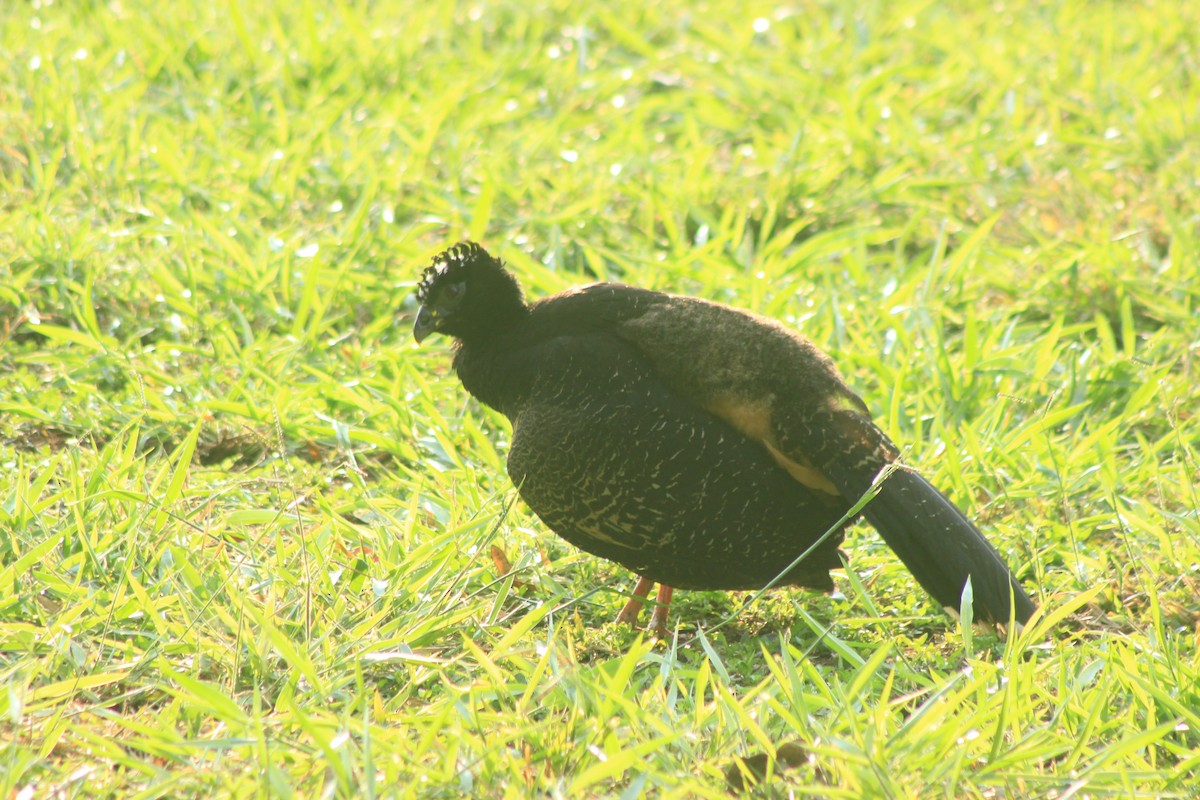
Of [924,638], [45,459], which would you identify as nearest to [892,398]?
[924,638]

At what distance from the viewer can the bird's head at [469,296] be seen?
4.21 m

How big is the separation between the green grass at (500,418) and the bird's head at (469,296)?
21.7 inches

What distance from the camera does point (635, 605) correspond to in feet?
13.6

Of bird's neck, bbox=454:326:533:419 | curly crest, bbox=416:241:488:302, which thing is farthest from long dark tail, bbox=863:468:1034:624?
curly crest, bbox=416:241:488:302

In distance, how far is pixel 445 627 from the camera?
3.65 metres

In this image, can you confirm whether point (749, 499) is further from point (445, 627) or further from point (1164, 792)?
point (1164, 792)

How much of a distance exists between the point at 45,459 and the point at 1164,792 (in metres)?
3.50

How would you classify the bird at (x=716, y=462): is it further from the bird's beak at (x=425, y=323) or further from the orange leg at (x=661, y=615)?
the bird's beak at (x=425, y=323)

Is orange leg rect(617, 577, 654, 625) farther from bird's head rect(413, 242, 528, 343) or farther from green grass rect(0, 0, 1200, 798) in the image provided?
bird's head rect(413, 242, 528, 343)

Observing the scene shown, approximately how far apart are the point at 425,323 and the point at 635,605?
1.10 meters

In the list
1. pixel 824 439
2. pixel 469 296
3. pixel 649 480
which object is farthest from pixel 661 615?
pixel 469 296

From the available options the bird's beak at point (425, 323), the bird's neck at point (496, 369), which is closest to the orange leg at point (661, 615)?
the bird's neck at point (496, 369)

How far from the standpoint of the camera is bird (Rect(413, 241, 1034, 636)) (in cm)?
375

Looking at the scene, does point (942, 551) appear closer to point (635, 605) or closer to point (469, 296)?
point (635, 605)
